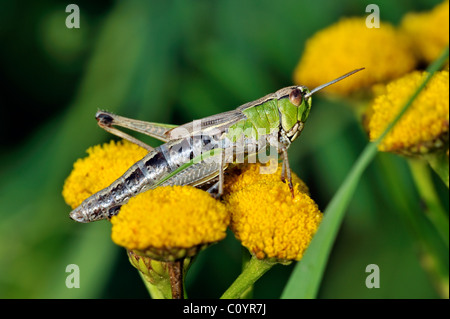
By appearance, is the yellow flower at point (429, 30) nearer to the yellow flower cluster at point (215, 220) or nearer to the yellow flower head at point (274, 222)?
the yellow flower cluster at point (215, 220)

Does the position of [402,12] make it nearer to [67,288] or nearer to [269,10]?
[269,10]

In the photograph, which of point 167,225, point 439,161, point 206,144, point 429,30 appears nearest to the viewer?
point 167,225

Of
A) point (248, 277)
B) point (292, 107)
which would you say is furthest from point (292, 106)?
point (248, 277)

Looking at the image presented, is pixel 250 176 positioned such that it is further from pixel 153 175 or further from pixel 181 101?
pixel 181 101

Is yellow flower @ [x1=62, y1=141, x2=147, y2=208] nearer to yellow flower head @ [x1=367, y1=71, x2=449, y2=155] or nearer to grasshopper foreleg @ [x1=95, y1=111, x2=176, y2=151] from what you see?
grasshopper foreleg @ [x1=95, y1=111, x2=176, y2=151]

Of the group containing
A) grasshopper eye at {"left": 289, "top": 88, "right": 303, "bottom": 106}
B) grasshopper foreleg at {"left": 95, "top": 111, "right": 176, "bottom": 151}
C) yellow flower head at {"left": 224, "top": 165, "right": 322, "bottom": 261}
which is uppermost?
grasshopper eye at {"left": 289, "top": 88, "right": 303, "bottom": 106}

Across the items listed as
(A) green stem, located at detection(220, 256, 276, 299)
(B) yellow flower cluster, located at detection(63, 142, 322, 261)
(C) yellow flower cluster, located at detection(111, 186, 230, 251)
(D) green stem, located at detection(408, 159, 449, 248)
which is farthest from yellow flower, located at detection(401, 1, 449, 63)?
(C) yellow flower cluster, located at detection(111, 186, 230, 251)
